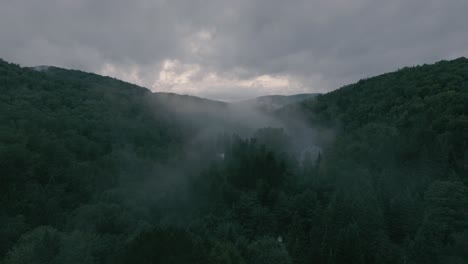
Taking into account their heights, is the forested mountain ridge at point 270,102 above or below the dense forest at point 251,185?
above

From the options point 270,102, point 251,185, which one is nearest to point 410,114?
point 251,185

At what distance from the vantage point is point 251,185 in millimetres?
54094

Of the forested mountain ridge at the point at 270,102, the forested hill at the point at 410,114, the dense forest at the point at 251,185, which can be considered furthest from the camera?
the forested mountain ridge at the point at 270,102

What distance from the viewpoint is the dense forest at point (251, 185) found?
32.6m

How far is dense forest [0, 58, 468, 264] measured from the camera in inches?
1284

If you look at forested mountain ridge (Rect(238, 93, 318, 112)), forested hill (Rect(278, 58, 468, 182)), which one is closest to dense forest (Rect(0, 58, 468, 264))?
forested hill (Rect(278, 58, 468, 182))

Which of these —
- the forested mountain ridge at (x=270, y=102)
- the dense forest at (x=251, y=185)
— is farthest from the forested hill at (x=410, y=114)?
the forested mountain ridge at (x=270, y=102)

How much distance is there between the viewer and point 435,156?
47156 mm

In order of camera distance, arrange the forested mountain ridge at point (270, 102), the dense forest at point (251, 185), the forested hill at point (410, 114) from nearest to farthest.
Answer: the dense forest at point (251, 185) < the forested hill at point (410, 114) < the forested mountain ridge at point (270, 102)

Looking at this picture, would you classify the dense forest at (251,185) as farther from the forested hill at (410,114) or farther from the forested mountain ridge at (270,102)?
the forested mountain ridge at (270,102)

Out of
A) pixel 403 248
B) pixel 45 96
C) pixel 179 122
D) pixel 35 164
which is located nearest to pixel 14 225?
pixel 35 164

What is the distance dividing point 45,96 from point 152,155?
25411 millimetres

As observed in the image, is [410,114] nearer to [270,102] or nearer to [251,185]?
[251,185]

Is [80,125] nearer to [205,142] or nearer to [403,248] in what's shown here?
[205,142]
